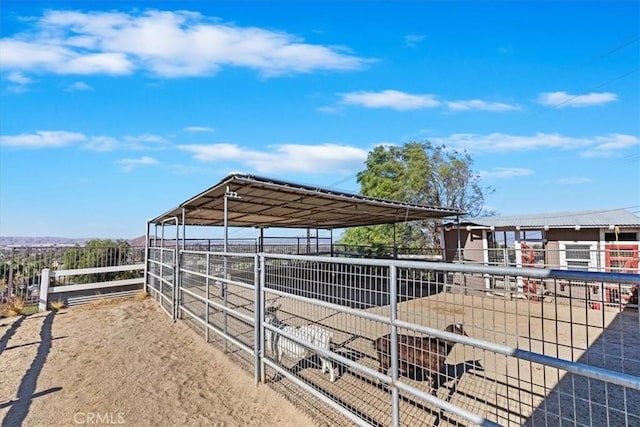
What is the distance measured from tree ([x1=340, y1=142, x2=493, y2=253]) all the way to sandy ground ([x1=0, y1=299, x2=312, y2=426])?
15.4 m

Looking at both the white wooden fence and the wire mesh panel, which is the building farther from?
the white wooden fence

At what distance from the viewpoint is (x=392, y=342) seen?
7.76 ft

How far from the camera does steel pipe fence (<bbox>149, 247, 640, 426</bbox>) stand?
222 centimetres

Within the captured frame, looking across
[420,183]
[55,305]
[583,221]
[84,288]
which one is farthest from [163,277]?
[420,183]

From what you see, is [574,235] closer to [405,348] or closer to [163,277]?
[405,348]

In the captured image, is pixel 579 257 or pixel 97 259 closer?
pixel 97 259

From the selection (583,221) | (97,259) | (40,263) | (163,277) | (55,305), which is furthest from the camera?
(583,221)

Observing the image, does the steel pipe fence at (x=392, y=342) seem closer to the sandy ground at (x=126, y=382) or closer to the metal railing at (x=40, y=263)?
the sandy ground at (x=126, y=382)

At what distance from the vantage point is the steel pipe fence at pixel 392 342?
2225 millimetres

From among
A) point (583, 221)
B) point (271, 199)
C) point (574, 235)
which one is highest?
point (271, 199)

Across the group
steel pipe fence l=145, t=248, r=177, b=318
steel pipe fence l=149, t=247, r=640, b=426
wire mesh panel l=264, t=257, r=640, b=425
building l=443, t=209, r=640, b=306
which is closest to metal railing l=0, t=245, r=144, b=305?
steel pipe fence l=145, t=248, r=177, b=318

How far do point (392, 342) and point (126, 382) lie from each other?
134 inches

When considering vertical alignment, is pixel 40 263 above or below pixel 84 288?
above

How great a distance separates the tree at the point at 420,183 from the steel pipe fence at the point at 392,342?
1530 centimetres
